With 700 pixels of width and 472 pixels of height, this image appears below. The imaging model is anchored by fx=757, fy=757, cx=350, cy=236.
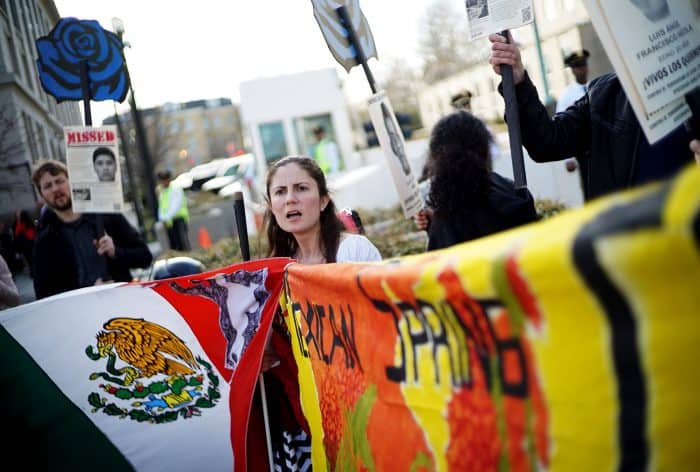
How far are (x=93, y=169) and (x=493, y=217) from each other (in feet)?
7.68

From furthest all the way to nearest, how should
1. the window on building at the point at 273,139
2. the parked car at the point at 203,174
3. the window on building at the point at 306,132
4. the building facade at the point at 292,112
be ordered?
the parked car at the point at 203,174, the window on building at the point at 306,132, the window on building at the point at 273,139, the building facade at the point at 292,112

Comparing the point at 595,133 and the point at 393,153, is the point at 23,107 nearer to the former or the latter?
the point at 393,153

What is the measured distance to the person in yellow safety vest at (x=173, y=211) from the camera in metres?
14.5

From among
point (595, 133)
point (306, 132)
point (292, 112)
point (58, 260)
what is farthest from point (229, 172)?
point (595, 133)

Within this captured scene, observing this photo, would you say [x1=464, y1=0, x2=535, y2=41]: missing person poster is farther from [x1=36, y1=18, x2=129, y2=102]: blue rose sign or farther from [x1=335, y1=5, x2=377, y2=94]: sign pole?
[x1=36, y1=18, x2=129, y2=102]: blue rose sign

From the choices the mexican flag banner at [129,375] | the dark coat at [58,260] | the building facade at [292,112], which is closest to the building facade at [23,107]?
the dark coat at [58,260]

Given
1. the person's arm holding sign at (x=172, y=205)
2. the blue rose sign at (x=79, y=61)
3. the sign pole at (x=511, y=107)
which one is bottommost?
the sign pole at (x=511, y=107)

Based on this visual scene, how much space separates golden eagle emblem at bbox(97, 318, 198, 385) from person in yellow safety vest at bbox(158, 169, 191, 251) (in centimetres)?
1147

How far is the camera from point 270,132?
27141 mm

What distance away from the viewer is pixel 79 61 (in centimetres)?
462

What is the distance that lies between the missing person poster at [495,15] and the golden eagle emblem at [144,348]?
5.87 feet

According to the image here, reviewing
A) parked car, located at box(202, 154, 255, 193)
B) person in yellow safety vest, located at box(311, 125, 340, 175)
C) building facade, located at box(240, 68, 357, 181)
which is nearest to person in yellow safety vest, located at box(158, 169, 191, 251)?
person in yellow safety vest, located at box(311, 125, 340, 175)

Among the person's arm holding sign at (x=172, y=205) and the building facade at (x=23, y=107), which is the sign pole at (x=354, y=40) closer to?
the building facade at (x=23, y=107)

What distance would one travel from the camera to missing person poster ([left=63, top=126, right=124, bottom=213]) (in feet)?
14.1
